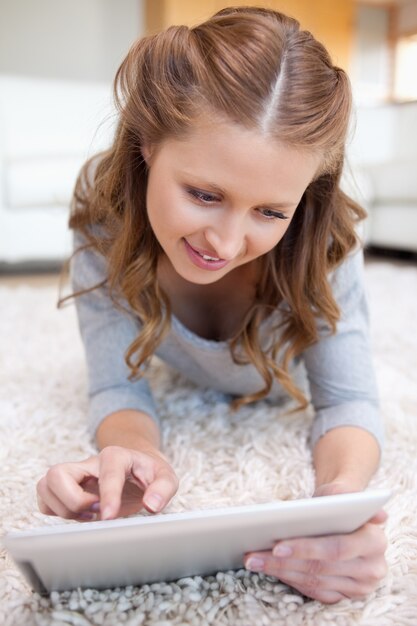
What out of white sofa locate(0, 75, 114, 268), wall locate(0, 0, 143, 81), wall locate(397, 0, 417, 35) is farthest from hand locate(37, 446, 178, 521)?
wall locate(397, 0, 417, 35)

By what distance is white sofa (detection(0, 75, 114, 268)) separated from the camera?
2.32 metres

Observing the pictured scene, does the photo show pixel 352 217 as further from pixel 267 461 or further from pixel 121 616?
pixel 121 616

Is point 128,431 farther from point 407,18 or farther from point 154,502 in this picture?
→ point 407,18

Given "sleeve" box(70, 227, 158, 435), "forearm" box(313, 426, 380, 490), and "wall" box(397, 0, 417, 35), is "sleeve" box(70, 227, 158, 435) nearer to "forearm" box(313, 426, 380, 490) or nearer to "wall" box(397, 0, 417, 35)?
"forearm" box(313, 426, 380, 490)

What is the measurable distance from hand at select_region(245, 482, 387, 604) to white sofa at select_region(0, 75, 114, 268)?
181 cm

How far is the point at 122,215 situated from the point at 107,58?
13.1ft

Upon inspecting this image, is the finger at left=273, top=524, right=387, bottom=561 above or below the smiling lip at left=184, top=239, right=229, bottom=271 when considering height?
below

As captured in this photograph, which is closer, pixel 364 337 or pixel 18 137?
pixel 364 337

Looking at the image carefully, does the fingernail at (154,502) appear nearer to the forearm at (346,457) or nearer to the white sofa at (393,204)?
the forearm at (346,457)

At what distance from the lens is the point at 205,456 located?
0.87 metres

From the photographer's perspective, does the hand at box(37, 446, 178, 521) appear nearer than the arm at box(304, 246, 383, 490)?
Yes

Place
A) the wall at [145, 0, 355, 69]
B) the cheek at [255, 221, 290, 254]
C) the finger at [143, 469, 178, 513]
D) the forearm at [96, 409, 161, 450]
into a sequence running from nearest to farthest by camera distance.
A: the finger at [143, 469, 178, 513]
the cheek at [255, 221, 290, 254]
the forearm at [96, 409, 161, 450]
the wall at [145, 0, 355, 69]

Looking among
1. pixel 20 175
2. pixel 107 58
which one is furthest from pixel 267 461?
pixel 107 58

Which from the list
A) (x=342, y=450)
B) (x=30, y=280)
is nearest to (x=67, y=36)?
(x=30, y=280)
